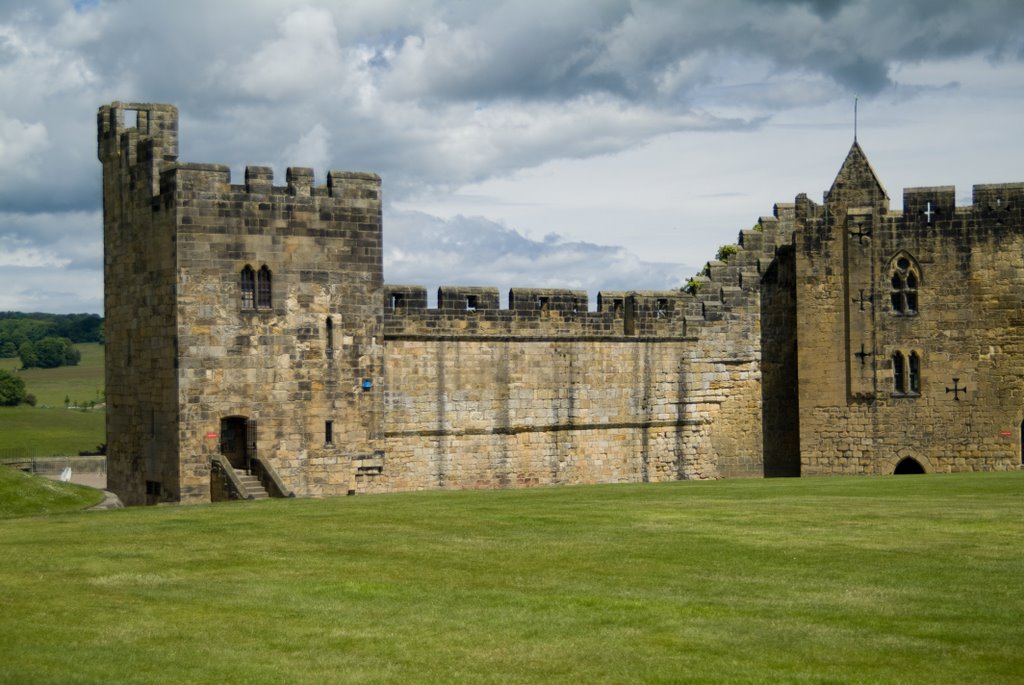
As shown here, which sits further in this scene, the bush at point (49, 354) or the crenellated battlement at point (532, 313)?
the bush at point (49, 354)

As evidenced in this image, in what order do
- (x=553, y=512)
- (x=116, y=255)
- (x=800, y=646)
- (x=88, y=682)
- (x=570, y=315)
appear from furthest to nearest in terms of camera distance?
(x=570, y=315)
(x=116, y=255)
(x=553, y=512)
(x=800, y=646)
(x=88, y=682)

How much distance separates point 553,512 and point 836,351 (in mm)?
16432

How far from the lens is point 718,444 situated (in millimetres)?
38469

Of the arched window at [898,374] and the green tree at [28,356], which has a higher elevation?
the green tree at [28,356]

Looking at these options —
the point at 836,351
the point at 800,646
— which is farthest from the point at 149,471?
the point at 800,646

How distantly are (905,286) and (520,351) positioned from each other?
9.54 metres

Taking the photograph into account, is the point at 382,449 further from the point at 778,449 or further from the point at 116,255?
the point at 778,449

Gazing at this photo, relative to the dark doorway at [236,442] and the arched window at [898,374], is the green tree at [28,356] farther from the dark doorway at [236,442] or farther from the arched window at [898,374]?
the arched window at [898,374]

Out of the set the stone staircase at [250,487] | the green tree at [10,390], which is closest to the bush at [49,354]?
the green tree at [10,390]

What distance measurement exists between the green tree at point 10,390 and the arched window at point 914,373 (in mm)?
79189

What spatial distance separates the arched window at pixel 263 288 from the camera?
104ft

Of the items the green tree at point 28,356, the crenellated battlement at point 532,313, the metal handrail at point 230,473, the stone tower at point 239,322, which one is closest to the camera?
the metal handrail at point 230,473

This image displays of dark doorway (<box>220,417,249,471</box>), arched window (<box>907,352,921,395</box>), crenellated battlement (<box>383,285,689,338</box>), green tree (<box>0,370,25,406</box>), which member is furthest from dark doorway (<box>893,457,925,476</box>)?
green tree (<box>0,370,25,406</box>)

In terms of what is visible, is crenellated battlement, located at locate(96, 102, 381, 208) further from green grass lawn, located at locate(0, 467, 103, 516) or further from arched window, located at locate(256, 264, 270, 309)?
green grass lawn, located at locate(0, 467, 103, 516)
